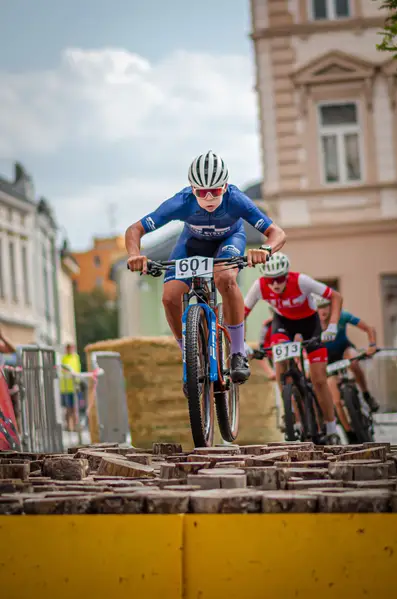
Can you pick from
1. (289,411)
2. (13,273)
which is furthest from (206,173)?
(13,273)

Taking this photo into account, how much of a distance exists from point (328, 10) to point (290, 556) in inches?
1060

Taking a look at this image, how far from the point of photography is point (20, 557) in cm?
468

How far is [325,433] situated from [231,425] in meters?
2.64

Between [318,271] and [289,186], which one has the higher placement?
[289,186]

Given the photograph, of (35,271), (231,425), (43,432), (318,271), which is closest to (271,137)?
(318,271)

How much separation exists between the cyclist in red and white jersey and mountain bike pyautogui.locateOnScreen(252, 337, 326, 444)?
0.08 m

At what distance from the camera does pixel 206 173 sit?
8.62 metres

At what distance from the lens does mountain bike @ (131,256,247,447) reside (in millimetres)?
8266

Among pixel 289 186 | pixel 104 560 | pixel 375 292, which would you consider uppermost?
pixel 289 186

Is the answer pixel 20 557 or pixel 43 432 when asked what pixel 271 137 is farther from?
pixel 20 557

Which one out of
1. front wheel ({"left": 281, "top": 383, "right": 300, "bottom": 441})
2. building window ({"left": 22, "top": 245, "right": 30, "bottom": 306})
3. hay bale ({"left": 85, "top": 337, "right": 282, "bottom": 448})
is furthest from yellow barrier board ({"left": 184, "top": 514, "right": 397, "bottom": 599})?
building window ({"left": 22, "top": 245, "right": 30, "bottom": 306})

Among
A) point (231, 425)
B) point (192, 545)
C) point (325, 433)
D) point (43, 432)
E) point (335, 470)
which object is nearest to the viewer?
point (192, 545)

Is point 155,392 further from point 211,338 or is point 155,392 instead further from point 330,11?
point 330,11

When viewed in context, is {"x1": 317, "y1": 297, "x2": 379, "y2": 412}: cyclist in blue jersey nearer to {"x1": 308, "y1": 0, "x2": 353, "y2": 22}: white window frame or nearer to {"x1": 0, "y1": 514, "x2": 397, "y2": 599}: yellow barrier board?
{"x1": 0, "y1": 514, "x2": 397, "y2": 599}: yellow barrier board
